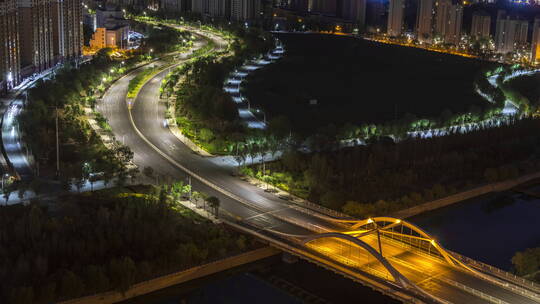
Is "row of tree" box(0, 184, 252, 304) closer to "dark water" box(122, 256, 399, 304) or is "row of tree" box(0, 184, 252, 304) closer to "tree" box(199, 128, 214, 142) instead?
"dark water" box(122, 256, 399, 304)

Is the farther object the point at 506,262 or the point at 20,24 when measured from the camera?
the point at 20,24

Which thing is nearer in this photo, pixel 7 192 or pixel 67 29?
pixel 7 192

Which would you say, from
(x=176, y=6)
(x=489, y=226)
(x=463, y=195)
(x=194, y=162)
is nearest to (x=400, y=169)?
(x=463, y=195)

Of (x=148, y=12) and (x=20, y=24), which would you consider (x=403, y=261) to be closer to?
(x=20, y=24)

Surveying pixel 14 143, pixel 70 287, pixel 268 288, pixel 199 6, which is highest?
pixel 199 6

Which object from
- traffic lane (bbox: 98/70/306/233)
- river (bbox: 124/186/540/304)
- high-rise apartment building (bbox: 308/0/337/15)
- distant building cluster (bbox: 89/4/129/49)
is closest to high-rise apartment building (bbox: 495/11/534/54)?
high-rise apartment building (bbox: 308/0/337/15)

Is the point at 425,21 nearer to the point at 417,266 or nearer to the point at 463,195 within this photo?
the point at 463,195

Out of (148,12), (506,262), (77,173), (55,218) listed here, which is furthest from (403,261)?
(148,12)

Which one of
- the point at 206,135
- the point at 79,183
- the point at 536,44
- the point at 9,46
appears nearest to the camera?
the point at 79,183
